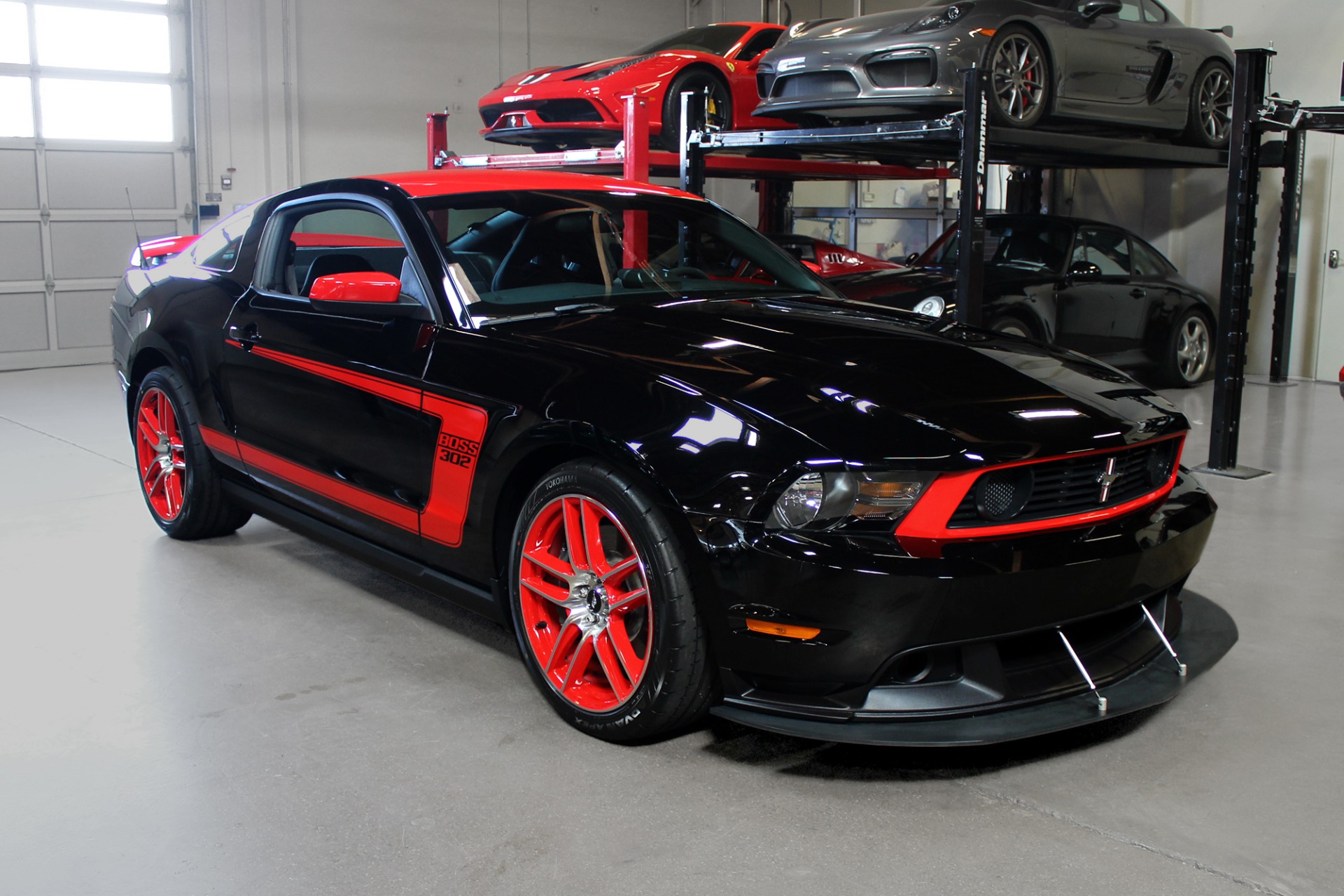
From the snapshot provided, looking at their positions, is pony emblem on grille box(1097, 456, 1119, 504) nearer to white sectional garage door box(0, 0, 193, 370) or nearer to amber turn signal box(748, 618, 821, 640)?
amber turn signal box(748, 618, 821, 640)

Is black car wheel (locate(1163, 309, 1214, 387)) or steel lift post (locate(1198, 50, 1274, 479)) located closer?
steel lift post (locate(1198, 50, 1274, 479))

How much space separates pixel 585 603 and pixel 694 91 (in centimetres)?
614

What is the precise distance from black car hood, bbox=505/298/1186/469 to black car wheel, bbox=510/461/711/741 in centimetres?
32

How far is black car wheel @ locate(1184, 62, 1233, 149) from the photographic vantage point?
26.3 feet

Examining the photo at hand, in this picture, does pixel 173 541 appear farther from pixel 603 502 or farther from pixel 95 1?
pixel 95 1

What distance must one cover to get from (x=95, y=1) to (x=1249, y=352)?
11.6 metres

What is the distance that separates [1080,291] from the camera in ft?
27.4

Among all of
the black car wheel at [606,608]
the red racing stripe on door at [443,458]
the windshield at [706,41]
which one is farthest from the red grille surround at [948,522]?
the windshield at [706,41]

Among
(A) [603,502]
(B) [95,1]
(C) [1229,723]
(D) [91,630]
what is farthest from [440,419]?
(B) [95,1]

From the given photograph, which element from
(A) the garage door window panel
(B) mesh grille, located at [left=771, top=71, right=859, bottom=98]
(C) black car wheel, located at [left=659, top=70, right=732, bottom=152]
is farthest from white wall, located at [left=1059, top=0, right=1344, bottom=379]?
(A) the garage door window panel

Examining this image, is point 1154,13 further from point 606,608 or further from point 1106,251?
point 606,608

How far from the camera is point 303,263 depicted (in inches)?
157

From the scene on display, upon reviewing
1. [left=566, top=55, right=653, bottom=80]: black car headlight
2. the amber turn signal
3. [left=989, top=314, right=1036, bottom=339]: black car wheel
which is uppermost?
[left=566, top=55, right=653, bottom=80]: black car headlight

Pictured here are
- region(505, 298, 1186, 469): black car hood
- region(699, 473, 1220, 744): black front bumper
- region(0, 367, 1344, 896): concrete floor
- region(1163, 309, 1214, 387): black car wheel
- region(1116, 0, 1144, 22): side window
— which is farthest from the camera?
region(1163, 309, 1214, 387): black car wheel
